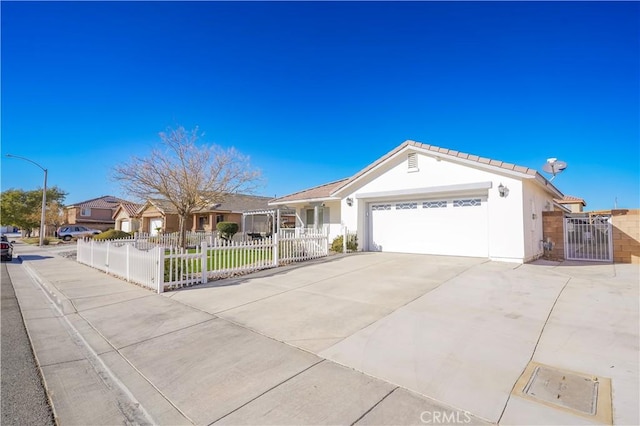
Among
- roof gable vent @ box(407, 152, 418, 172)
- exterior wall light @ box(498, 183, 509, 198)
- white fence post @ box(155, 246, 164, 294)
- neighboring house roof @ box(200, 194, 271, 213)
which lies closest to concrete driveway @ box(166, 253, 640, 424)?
white fence post @ box(155, 246, 164, 294)

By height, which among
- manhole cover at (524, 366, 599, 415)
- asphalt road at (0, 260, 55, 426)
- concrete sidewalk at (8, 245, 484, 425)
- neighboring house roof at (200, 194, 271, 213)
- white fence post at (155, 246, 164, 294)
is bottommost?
asphalt road at (0, 260, 55, 426)

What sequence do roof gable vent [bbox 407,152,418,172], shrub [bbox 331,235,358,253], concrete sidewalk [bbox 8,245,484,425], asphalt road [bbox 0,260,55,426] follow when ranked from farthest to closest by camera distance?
shrub [bbox 331,235,358,253]
roof gable vent [bbox 407,152,418,172]
asphalt road [bbox 0,260,55,426]
concrete sidewalk [bbox 8,245,484,425]

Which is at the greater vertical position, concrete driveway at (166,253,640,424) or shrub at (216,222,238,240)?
shrub at (216,222,238,240)

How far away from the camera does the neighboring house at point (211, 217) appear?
28803 mm

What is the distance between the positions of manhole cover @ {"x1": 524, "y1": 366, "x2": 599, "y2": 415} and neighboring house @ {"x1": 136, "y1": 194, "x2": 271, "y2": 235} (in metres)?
26.1

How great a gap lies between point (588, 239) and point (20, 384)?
16659mm

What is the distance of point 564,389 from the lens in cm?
308

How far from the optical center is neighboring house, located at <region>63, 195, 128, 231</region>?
42031 mm

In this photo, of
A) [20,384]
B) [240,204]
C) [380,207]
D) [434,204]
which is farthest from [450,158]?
[240,204]

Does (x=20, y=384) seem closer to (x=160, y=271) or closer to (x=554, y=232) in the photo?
(x=160, y=271)

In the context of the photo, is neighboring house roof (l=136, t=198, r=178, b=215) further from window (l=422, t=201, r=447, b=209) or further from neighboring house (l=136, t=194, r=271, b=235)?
window (l=422, t=201, r=447, b=209)

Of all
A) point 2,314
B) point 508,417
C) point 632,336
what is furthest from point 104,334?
point 632,336

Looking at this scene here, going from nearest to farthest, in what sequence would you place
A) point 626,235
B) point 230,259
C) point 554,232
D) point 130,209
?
point 230,259, point 626,235, point 554,232, point 130,209

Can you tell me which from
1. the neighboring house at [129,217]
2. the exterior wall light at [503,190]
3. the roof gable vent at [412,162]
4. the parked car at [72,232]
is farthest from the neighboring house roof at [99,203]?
the exterior wall light at [503,190]
